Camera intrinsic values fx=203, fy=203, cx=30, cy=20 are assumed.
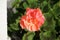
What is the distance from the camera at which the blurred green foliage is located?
0.90 meters

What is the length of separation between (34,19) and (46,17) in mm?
54

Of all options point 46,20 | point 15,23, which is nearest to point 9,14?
point 15,23

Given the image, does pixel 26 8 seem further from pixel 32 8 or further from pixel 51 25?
pixel 51 25

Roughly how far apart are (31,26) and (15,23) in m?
0.09

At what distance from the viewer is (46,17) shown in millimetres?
900

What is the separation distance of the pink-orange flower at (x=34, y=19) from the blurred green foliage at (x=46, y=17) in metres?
0.02

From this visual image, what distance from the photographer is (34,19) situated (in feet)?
2.94

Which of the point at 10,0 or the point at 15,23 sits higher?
the point at 10,0

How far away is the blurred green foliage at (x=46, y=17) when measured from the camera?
2.94ft

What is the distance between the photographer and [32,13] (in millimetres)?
901

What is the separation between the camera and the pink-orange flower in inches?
35.3

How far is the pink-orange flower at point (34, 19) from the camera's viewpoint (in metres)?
0.90

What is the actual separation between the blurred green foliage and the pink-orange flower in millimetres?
19

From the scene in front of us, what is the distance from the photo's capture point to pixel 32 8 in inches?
36.1
